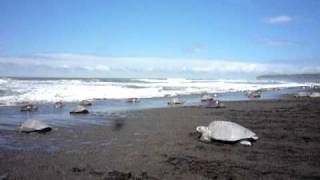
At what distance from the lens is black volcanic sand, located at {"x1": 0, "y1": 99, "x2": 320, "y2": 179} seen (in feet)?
28.2

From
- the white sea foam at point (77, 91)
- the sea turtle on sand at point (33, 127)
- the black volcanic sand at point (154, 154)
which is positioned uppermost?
the white sea foam at point (77, 91)

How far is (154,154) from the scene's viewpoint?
419 inches

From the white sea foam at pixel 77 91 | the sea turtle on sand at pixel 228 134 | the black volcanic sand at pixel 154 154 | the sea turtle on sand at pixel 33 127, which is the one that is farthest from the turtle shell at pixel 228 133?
the white sea foam at pixel 77 91

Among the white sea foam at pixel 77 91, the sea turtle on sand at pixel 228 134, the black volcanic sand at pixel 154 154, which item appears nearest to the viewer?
the black volcanic sand at pixel 154 154

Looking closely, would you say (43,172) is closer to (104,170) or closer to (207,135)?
(104,170)

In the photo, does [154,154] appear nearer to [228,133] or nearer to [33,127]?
[228,133]

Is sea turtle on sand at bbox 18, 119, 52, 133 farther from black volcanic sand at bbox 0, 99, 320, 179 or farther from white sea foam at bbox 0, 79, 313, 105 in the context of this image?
white sea foam at bbox 0, 79, 313, 105

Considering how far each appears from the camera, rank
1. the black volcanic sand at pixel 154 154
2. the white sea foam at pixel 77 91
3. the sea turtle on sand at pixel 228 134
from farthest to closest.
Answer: the white sea foam at pixel 77 91
the sea turtle on sand at pixel 228 134
the black volcanic sand at pixel 154 154

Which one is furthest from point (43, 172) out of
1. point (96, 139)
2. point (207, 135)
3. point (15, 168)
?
→ point (207, 135)

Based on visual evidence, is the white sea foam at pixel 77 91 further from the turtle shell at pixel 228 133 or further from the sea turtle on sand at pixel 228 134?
the turtle shell at pixel 228 133

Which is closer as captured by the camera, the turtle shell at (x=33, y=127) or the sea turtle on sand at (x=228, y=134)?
the sea turtle on sand at (x=228, y=134)

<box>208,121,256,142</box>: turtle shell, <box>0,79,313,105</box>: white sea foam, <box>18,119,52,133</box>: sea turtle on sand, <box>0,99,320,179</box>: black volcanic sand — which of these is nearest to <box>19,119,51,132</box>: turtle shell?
<box>18,119,52,133</box>: sea turtle on sand

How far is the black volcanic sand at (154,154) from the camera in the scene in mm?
8594

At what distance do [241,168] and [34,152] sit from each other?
19.3ft
